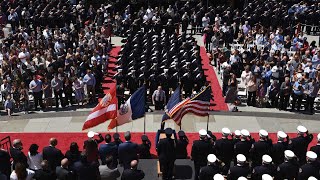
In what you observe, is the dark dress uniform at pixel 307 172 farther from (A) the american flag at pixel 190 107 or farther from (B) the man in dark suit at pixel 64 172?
(B) the man in dark suit at pixel 64 172

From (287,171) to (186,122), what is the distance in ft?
24.6

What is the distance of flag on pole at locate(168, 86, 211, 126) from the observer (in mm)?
15000

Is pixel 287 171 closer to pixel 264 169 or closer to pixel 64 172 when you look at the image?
pixel 264 169

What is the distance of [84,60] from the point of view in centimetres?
2277

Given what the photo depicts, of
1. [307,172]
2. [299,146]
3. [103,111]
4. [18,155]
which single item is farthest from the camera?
[103,111]

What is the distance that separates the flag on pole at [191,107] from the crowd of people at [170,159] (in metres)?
1.19

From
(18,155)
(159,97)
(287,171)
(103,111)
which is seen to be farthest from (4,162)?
(159,97)

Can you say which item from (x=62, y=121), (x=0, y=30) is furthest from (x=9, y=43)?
(x=62, y=121)

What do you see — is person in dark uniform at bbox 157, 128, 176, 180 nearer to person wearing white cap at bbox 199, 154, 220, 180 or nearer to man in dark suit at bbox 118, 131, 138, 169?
man in dark suit at bbox 118, 131, 138, 169

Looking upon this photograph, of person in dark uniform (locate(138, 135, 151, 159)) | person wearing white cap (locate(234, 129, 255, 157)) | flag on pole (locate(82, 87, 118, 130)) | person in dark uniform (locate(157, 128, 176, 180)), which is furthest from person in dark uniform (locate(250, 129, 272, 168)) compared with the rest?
flag on pole (locate(82, 87, 118, 130))

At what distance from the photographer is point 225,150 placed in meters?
13.4

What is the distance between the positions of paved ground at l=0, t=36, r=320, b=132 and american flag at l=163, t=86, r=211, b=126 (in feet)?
11.4

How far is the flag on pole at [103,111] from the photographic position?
14578 millimetres

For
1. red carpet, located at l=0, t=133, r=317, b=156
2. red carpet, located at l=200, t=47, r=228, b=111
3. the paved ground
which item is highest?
red carpet, located at l=200, t=47, r=228, b=111
